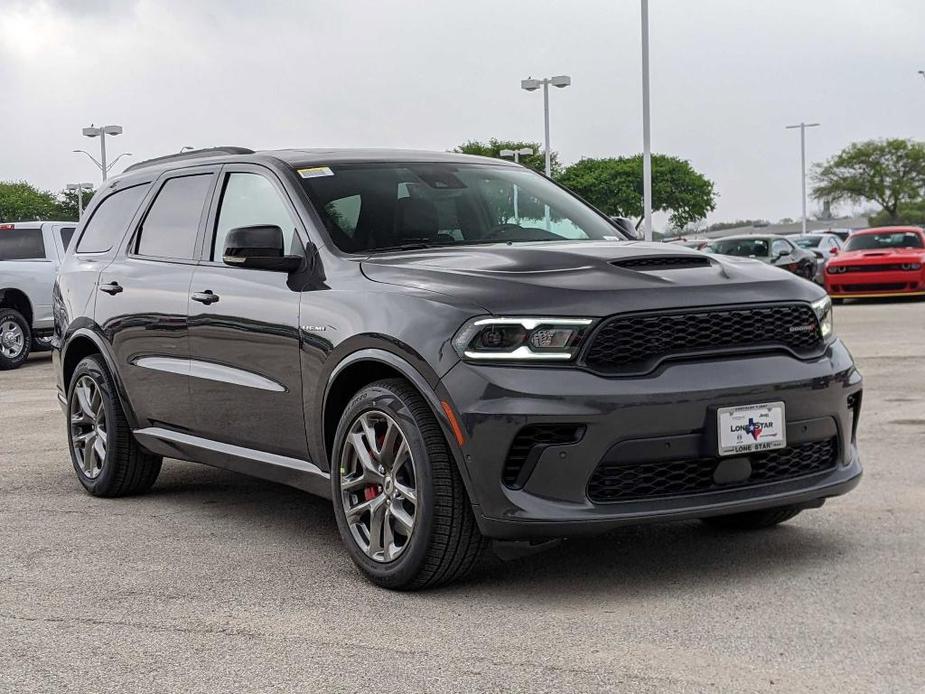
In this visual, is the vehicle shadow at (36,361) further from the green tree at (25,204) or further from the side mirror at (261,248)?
the green tree at (25,204)

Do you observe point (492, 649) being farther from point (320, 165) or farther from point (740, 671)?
point (320, 165)

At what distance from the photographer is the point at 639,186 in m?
97.1

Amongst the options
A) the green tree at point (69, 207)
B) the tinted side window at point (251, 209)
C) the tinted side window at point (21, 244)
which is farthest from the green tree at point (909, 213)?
the tinted side window at point (251, 209)

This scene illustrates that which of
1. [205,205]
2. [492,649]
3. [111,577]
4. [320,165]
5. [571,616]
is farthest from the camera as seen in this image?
[205,205]

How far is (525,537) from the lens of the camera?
468 centimetres

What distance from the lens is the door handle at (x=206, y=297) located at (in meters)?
6.11

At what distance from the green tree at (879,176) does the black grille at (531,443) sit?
4245 inches

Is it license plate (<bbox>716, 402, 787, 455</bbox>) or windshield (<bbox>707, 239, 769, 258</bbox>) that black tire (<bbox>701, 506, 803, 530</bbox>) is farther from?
windshield (<bbox>707, 239, 769, 258</bbox>)

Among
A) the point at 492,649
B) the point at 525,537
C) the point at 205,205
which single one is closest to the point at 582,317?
the point at 525,537

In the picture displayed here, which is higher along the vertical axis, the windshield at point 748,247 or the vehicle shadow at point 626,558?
the windshield at point 748,247

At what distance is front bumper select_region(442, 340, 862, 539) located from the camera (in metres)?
4.57

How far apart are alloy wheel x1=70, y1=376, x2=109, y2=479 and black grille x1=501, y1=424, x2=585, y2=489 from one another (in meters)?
3.25

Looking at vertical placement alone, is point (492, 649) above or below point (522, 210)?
below

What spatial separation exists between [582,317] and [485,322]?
331 millimetres
